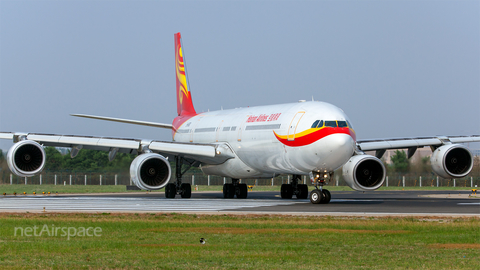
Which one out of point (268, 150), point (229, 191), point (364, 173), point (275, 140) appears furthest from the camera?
point (229, 191)

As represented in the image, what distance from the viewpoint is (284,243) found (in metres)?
11.5

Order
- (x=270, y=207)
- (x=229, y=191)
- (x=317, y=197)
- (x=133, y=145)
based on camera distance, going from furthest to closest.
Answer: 1. (x=229, y=191)
2. (x=133, y=145)
3. (x=317, y=197)
4. (x=270, y=207)

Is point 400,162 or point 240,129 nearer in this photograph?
point 240,129

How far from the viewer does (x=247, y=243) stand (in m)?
11.5

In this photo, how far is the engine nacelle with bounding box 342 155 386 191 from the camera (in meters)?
24.3

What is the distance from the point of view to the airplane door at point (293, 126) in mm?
24228

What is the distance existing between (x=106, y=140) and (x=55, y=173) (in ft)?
80.0

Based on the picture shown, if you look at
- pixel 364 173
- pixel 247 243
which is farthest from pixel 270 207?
pixel 247 243

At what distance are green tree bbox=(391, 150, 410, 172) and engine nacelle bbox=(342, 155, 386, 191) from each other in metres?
16.6

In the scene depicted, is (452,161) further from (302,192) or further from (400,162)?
(400,162)

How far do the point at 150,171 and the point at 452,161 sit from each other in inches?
508

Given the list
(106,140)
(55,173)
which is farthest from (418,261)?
(55,173)

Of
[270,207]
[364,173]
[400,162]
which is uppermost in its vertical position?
[400,162]

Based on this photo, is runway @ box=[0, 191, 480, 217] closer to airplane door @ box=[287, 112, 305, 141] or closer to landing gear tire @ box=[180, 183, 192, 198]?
airplane door @ box=[287, 112, 305, 141]
